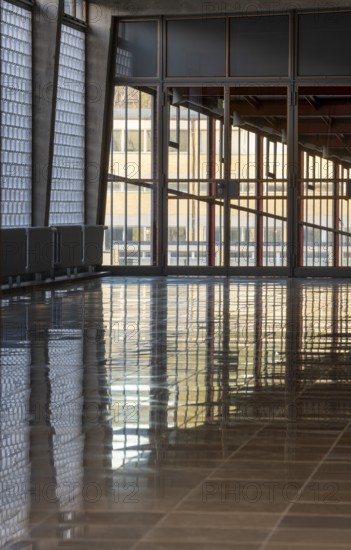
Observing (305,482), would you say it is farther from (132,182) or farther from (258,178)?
(132,182)

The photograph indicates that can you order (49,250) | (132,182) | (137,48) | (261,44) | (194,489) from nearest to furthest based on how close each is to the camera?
(194,489) → (49,250) → (261,44) → (137,48) → (132,182)

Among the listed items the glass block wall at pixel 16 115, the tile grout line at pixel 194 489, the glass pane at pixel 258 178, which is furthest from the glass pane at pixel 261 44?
the tile grout line at pixel 194 489

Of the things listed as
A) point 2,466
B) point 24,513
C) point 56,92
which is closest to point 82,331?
point 2,466

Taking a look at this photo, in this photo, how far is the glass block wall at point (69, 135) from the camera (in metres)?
18.4

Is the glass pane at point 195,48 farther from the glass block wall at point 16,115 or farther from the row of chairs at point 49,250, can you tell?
the glass block wall at point 16,115

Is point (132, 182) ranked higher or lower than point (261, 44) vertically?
lower

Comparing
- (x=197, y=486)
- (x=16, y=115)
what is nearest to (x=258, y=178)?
(x=16, y=115)

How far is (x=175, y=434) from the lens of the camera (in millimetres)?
5520

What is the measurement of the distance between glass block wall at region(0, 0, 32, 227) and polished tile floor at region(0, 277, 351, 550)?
5230mm

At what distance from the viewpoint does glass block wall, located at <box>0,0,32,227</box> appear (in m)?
16.2

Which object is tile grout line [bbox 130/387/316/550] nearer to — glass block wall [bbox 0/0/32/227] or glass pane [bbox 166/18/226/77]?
glass block wall [bbox 0/0/32/227]

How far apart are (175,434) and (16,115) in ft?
38.5

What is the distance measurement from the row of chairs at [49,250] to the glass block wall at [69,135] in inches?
17.0

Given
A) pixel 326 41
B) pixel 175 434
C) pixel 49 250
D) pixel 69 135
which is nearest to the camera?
pixel 175 434
